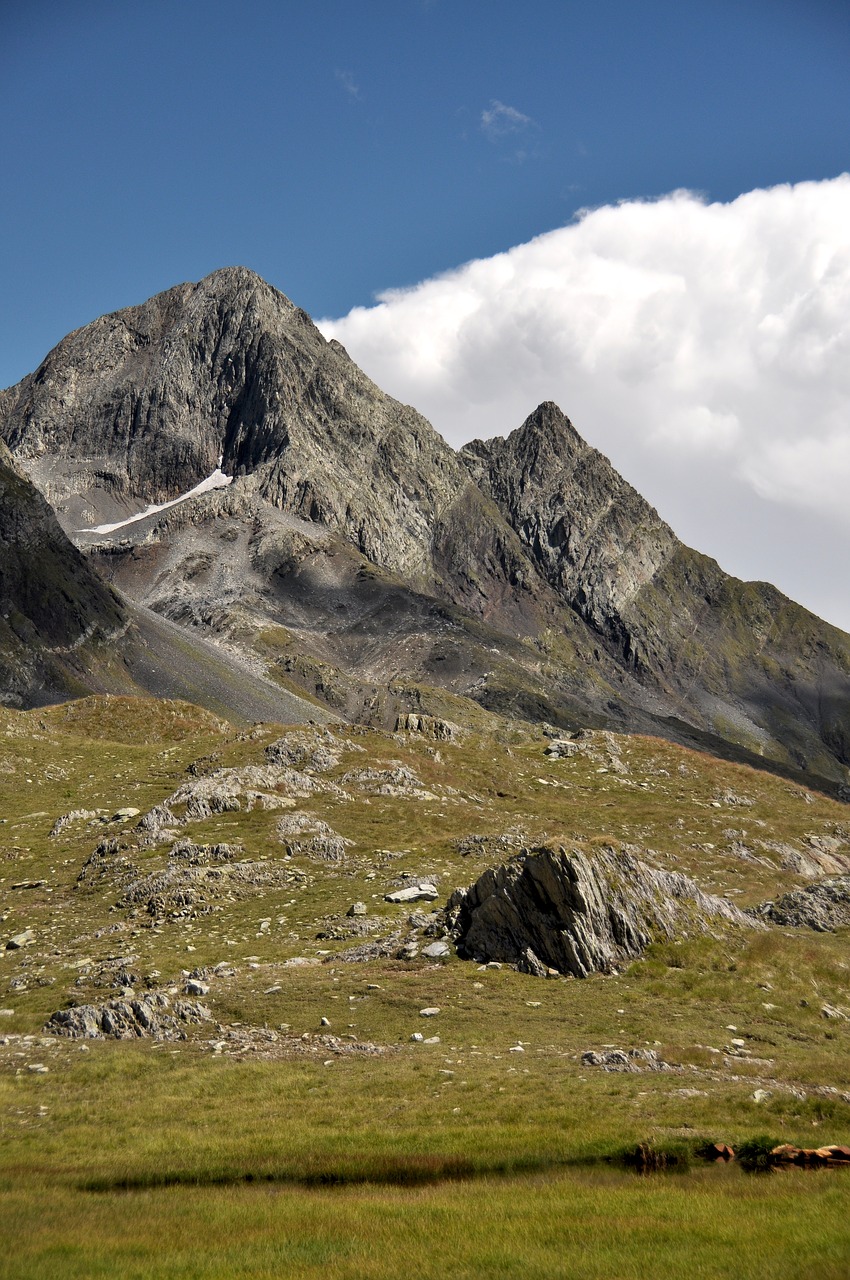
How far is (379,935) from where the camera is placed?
4119 centimetres

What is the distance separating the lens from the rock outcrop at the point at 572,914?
3684cm

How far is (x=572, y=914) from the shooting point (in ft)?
122

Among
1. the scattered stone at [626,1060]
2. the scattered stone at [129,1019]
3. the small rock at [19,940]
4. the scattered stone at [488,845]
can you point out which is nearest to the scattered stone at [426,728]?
the scattered stone at [488,845]

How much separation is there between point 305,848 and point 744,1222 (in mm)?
40387

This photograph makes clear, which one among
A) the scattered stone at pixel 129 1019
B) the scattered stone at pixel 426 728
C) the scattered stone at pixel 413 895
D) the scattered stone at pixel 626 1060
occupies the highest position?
the scattered stone at pixel 426 728

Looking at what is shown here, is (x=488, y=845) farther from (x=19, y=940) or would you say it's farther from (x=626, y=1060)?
(x=626, y=1060)

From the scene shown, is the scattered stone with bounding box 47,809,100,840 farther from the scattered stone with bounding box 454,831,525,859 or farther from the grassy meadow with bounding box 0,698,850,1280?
the scattered stone with bounding box 454,831,525,859

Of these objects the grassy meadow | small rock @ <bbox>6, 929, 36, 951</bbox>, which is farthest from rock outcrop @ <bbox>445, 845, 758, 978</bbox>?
small rock @ <bbox>6, 929, 36, 951</bbox>

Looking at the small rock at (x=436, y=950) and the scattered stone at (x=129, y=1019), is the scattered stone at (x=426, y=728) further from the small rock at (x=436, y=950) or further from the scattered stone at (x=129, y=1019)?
the scattered stone at (x=129, y=1019)

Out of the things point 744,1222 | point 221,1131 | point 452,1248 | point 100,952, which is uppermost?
point 744,1222

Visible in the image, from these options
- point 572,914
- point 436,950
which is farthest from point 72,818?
point 572,914

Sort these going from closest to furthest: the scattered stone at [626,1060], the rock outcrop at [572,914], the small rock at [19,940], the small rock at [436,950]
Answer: the scattered stone at [626,1060]
the rock outcrop at [572,914]
the small rock at [436,950]
the small rock at [19,940]

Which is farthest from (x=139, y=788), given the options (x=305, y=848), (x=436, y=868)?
(x=436, y=868)

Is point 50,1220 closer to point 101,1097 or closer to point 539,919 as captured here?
point 101,1097
